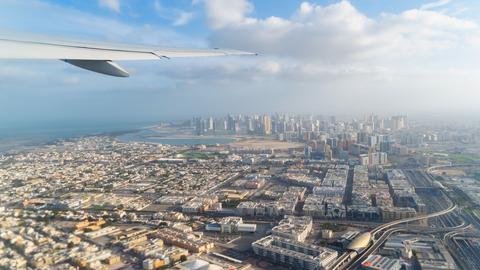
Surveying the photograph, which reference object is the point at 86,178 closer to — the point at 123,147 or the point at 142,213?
the point at 142,213

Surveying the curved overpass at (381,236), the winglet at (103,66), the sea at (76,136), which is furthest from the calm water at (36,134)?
the winglet at (103,66)

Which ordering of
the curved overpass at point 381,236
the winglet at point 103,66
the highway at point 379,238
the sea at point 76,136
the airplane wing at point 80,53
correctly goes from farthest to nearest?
the sea at point 76,136 < the curved overpass at point 381,236 < the highway at point 379,238 < the winglet at point 103,66 < the airplane wing at point 80,53

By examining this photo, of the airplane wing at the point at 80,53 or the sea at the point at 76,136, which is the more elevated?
the airplane wing at the point at 80,53

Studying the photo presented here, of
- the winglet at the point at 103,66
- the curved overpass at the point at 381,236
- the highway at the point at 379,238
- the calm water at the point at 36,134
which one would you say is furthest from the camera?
the calm water at the point at 36,134

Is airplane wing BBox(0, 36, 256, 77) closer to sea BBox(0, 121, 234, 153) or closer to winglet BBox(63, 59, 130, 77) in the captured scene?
winglet BBox(63, 59, 130, 77)

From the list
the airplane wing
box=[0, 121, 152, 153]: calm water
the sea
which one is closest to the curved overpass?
the airplane wing

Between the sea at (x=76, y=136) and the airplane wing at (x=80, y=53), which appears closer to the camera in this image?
the airplane wing at (x=80, y=53)

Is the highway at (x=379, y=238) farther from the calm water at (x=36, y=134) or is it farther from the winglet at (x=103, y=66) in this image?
the calm water at (x=36, y=134)

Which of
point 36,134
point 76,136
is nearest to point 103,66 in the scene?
point 76,136

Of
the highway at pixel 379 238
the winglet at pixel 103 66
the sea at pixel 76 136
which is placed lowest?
the highway at pixel 379 238
